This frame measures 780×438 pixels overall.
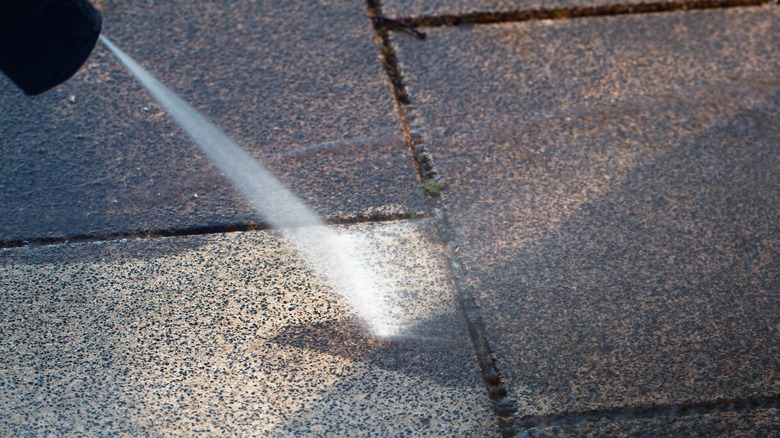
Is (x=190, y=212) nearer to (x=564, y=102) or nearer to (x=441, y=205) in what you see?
(x=441, y=205)

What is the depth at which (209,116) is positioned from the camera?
2629 millimetres

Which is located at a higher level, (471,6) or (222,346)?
(471,6)

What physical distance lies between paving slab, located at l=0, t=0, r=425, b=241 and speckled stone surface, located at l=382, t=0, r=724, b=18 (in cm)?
16

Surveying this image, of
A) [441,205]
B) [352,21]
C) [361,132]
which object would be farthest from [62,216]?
[352,21]

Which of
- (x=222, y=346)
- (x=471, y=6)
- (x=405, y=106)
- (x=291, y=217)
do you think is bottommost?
(x=222, y=346)

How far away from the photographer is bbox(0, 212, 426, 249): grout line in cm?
223

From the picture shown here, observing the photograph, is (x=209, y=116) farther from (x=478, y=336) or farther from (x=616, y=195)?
(x=616, y=195)

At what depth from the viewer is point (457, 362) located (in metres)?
1.99

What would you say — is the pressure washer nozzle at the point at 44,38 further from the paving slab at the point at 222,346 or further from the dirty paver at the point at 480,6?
the dirty paver at the point at 480,6

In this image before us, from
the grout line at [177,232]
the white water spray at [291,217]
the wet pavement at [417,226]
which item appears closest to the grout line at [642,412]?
the wet pavement at [417,226]

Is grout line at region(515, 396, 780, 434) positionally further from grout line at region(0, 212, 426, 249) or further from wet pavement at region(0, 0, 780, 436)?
grout line at region(0, 212, 426, 249)

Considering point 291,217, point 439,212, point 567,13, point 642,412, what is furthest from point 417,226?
point 567,13

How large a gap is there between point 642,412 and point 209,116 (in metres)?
1.72

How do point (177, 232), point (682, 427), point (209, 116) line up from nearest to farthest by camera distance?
point (682, 427)
point (177, 232)
point (209, 116)
